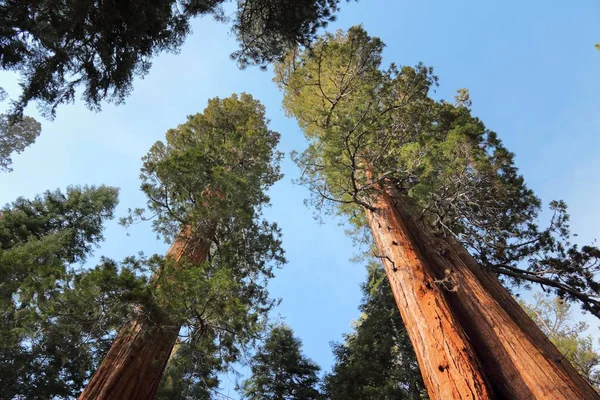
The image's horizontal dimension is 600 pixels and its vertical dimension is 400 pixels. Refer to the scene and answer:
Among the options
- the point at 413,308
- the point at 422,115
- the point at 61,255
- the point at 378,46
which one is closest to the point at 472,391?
the point at 413,308

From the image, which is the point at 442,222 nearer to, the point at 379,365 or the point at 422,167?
the point at 422,167

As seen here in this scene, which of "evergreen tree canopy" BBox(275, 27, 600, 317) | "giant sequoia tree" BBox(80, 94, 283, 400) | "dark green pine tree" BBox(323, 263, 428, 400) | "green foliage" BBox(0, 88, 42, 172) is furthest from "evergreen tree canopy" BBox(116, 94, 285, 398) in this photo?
"green foliage" BBox(0, 88, 42, 172)

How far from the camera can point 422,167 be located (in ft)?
22.2

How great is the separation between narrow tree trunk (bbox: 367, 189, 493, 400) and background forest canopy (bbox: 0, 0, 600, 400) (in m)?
0.80

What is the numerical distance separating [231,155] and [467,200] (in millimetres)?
5154

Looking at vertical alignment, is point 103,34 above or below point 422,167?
below

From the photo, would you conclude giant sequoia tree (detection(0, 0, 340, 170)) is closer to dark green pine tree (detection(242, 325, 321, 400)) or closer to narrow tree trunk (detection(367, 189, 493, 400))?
narrow tree trunk (detection(367, 189, 493, 400))

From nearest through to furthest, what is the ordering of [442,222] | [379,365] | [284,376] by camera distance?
[442,222]
[379,365]
[284,376]

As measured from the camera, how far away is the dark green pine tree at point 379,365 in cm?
905

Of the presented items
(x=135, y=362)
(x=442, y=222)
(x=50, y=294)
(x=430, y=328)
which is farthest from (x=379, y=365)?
(x=50, y=294)

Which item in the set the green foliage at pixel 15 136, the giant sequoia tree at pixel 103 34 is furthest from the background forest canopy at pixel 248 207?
the green foliage at pixel 15 136

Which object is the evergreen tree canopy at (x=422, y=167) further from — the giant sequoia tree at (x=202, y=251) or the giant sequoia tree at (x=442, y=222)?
the giant sequoia tree at (x=202, y=251)

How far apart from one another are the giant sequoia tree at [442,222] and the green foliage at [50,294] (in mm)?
4029

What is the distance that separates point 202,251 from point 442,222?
4882 millimetres
